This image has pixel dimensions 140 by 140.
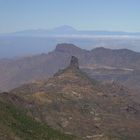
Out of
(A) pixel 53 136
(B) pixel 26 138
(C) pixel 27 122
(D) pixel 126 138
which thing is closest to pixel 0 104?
(C) pixel 27 122

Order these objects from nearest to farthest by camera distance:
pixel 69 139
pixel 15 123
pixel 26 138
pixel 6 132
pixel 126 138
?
pixel 6 132 < pixel 26 138 < pixel 15 123 < pixel 69 139 < pixel 126 138

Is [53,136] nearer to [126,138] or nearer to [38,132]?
[38,132]

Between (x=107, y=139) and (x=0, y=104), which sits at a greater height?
(x=0, y=104)

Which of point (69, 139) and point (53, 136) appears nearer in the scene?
point (53, 136)

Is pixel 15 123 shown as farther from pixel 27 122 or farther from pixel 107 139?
pixel 107 139

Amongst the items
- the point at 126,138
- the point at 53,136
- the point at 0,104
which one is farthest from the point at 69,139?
the point at 126,138

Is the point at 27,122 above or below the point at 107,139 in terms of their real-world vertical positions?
above

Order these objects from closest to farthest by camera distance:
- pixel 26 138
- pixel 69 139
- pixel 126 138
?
pixel 26 138 < pixel 69 139 < pixel 126 138

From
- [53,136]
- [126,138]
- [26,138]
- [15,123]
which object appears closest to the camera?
[26,138]

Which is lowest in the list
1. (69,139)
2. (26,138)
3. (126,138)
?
(126,138)
